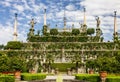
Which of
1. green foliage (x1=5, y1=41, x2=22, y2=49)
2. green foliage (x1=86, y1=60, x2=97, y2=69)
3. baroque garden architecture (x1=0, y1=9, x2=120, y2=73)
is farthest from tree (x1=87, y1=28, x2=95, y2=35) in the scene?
green foliage (x1=86, y1=60, x2=97, y2=69)

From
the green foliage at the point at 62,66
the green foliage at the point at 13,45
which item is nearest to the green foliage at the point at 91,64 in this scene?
the green foliage at the point at 62,66

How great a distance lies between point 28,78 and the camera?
3294 centimetres

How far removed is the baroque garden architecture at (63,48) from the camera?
5938 centimetres

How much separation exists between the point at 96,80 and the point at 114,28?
147 feet

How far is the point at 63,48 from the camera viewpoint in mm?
69812

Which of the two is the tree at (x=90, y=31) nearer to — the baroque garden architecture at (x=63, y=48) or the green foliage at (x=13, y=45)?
the baroque garden architecture at (x=63, y=48)

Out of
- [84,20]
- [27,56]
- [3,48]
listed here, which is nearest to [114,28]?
[84,20]

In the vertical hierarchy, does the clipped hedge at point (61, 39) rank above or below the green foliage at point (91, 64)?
above

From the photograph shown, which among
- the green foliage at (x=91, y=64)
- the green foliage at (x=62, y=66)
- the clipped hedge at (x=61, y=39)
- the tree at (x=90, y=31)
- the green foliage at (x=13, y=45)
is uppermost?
the tree at (x=90, y=31)

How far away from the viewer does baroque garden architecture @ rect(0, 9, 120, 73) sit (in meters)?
59.4

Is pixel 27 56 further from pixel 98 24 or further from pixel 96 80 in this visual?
pixel 96 80

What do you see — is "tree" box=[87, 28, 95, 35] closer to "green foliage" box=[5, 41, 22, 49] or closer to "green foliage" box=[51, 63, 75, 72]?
"green foliage" box=[5, 41, 22, 49]

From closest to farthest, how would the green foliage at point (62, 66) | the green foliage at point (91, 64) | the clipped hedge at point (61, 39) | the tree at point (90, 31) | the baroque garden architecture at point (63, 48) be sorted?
the green foliage at point (91, 64) → the green foliage at point (62, 66) → the baroque garden architecture at point (63, 48) → the clipped hedge at point (61, 39) → the tree at point (90, 31)

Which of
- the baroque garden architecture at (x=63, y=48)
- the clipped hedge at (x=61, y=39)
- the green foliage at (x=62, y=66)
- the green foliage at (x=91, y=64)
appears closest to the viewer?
the green foliage at (x=91, y=64)
